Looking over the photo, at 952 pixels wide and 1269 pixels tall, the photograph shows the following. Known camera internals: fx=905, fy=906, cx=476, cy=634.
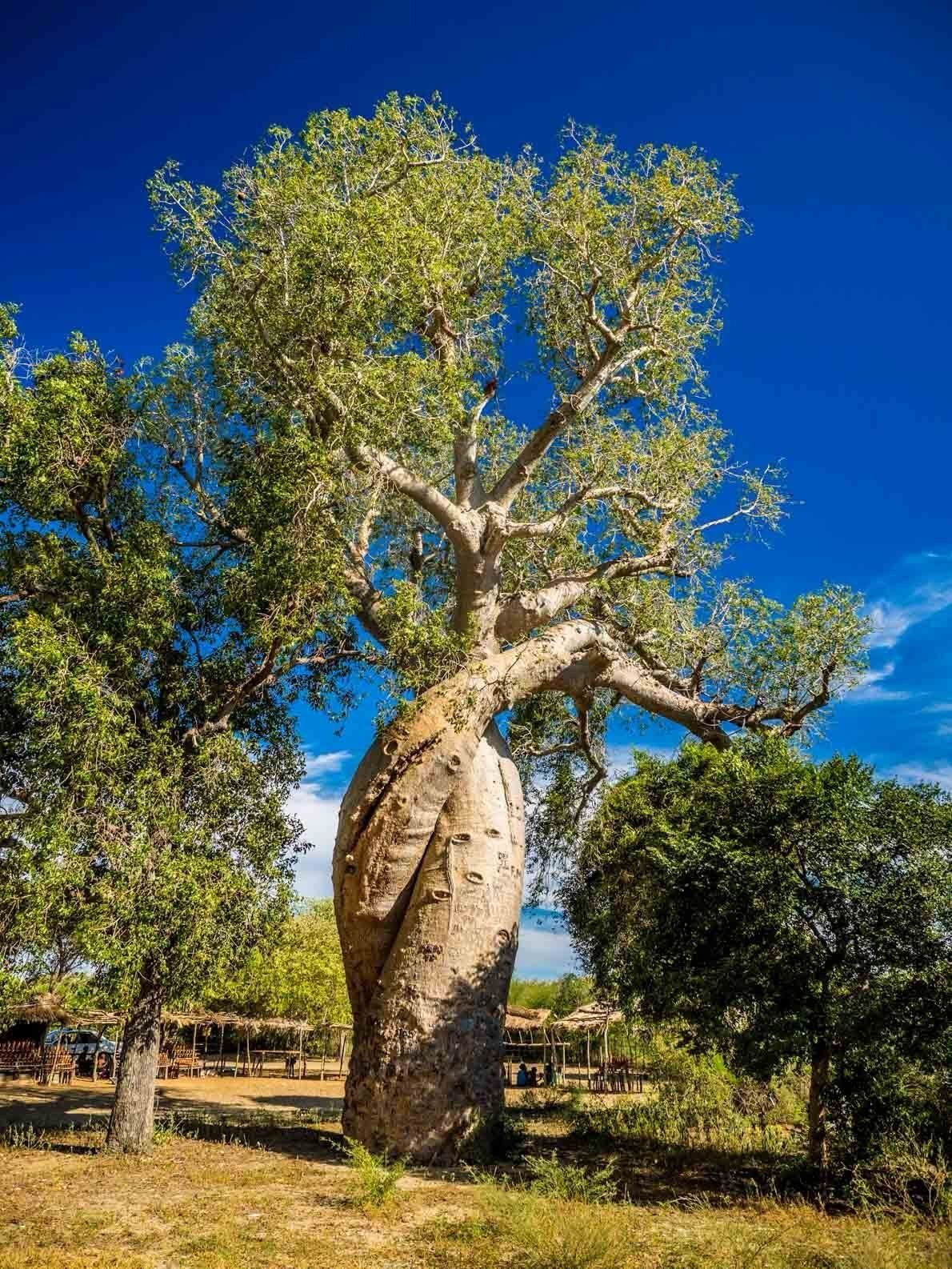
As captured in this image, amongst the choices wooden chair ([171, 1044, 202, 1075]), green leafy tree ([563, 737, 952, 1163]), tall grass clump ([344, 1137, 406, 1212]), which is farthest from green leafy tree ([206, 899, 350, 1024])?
green leafy tree ([563, 737, 952, 1163])

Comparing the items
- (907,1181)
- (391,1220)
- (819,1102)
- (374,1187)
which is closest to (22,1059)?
(374,1187)

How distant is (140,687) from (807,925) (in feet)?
25.2

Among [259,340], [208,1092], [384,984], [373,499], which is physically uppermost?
[259,340]

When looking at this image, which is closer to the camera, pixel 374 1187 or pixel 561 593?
pixel 374 1187

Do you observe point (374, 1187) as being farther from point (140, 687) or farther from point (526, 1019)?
point (526, 1019)

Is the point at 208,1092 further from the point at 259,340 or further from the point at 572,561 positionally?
the point at 259,340

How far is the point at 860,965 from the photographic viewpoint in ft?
25.4

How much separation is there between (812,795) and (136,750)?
7051 millimetres

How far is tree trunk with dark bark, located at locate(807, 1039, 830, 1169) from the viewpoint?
312 inches

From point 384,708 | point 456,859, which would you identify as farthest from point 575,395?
point 456,859

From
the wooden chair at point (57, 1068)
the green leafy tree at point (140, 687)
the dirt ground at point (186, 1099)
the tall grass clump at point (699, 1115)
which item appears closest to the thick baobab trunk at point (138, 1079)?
the green leafy tree at point (140, 687)

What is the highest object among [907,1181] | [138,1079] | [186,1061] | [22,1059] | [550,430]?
[550,430]

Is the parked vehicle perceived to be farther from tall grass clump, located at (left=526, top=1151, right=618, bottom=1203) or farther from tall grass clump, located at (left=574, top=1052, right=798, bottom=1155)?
tall grass clump, located at (left=526, top=1151, right=618, bottom=1203)

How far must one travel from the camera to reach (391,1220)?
7117 millimetres
